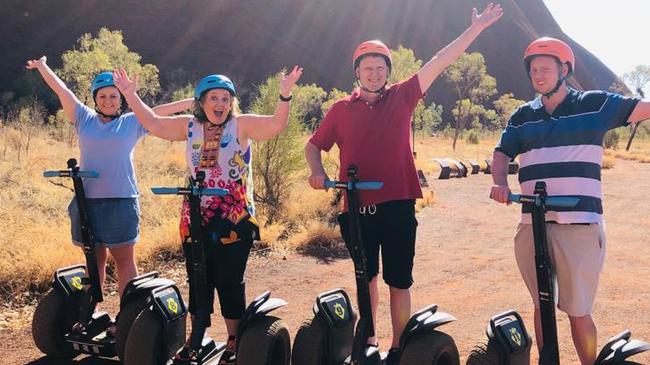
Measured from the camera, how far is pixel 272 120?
352 centimetres

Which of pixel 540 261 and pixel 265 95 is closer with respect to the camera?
pixel 540 261

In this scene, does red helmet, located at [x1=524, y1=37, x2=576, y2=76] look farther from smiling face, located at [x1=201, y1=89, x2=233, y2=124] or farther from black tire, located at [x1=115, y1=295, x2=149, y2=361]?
black tire, located at [x1=115, y1=295, x2=149, y2=361]

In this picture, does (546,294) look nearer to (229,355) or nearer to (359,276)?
(359,276)

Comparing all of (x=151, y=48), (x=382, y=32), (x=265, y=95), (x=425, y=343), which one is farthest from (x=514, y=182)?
(x=382, y=32)

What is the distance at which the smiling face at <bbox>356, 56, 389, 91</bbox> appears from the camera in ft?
11.6

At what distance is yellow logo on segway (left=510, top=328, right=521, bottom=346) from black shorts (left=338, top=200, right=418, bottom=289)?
669mm

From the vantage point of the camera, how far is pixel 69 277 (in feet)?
14.3

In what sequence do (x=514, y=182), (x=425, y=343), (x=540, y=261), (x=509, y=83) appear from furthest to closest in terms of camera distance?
(x=509, y=83)
(x=514, y=182)
(x=425, y=343)
(x=540, y=261)

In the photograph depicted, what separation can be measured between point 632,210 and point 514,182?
17.3ft

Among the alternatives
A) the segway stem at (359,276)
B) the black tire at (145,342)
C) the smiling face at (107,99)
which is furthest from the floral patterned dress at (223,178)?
the smiling face at (107,99)

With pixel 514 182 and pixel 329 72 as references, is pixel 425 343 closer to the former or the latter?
pixel 514 182

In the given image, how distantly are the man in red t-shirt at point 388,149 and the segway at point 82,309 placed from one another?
149 cm

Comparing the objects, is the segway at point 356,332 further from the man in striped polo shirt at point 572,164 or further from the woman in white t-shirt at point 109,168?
the woman in white t-shirt at point 109,168

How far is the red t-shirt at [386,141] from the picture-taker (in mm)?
3562
